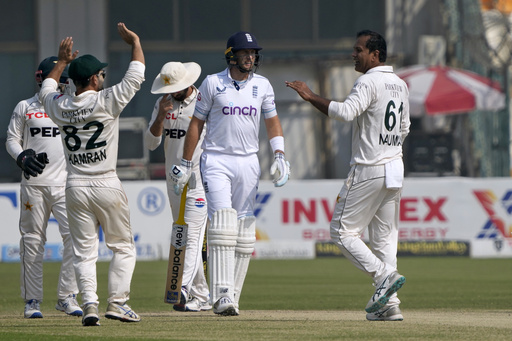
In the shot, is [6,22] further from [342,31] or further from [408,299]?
[408,299]

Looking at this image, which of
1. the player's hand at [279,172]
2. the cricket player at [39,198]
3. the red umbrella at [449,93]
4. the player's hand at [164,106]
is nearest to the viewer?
the player's hand at [279,172]

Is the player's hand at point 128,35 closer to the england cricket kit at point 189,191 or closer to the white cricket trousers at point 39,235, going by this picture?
the england cricket kit at point 189,191

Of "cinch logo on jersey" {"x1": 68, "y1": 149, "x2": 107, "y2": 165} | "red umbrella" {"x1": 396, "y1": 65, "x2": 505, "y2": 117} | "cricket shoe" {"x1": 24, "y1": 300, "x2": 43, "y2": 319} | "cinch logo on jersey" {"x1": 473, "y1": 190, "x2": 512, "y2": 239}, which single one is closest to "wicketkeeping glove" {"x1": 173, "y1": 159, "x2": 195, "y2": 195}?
"cinch logo on jersey" {"x1": 68, "y1": 149, "x2": 107, "y2": 165}

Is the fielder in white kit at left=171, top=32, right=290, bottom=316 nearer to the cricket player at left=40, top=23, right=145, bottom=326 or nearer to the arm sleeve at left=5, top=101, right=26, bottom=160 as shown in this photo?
the cricket player at left=40, top=23, right=145, bottom=326

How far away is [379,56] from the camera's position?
8.09m

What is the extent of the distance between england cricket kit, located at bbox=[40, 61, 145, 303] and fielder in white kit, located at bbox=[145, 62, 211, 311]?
5.12ft

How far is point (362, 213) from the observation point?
7973 mm

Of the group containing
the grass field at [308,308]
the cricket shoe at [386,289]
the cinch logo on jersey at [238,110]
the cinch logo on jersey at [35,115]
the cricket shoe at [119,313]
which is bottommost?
the grass field at [308,308]

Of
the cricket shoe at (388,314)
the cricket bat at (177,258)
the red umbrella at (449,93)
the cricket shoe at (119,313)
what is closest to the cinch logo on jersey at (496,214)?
the red umbrella at (449,93)

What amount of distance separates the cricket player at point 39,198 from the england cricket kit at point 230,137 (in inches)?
58.8

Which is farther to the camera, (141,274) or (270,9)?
(270,9)

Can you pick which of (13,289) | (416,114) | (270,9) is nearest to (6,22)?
(270,9)

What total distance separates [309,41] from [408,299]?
17901mm

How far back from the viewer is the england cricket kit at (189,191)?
30.7ft
